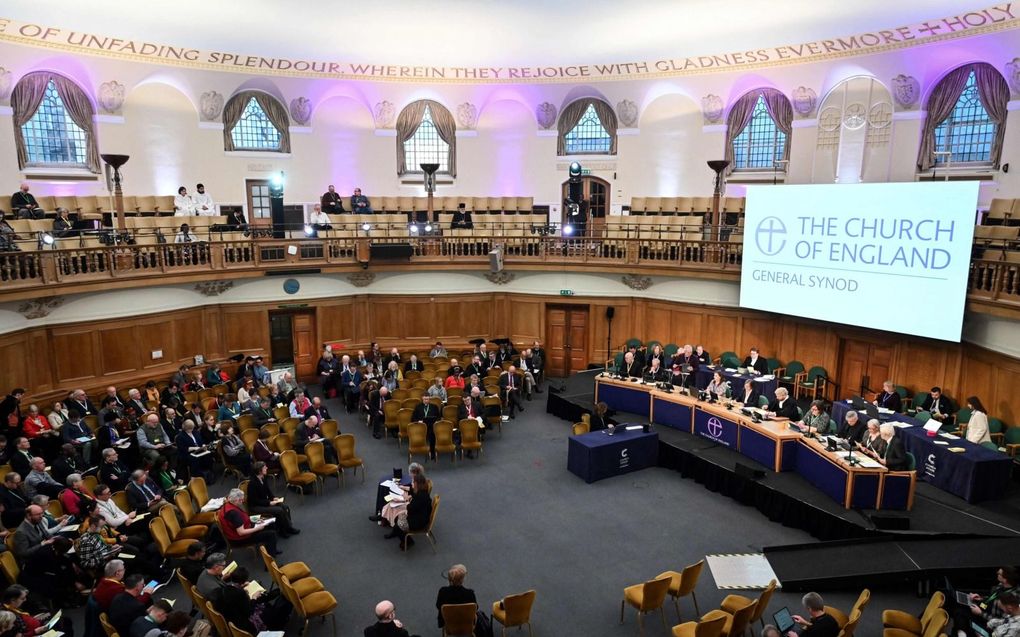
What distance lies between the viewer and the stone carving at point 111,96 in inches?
733

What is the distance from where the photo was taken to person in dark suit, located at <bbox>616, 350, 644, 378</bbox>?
15.4 m

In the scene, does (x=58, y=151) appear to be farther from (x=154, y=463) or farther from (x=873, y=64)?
(x=873, y=64)

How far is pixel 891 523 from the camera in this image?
30.7 ft

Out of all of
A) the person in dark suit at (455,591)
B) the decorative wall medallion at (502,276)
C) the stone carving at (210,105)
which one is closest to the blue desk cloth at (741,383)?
the decorative wall medallion at (502,276)

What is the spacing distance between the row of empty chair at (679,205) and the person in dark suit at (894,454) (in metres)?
11.0

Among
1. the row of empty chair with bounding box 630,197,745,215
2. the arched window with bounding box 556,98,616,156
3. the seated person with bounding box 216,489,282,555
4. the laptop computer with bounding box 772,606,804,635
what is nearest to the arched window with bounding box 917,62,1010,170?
the row of empty chair with bounding box 630,197,745,215

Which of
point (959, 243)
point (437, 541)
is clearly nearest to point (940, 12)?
point (959, 243)

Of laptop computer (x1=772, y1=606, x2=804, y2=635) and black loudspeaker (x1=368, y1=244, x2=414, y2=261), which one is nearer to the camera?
laptop computer (x1=772, y1=606, x2=804, y2=635)

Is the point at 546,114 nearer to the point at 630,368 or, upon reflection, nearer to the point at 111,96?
the point at 630,368

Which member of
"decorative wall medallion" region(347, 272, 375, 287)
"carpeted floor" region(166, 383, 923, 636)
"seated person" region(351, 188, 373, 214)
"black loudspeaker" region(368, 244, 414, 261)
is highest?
"seated person" region(351, 188, 373, 214)

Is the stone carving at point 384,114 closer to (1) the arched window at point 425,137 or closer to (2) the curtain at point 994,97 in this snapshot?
(1) the arched window at point 425,137

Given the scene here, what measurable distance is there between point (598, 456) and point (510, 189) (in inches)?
560

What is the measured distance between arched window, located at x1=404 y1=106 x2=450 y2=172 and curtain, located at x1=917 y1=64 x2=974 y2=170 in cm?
1516

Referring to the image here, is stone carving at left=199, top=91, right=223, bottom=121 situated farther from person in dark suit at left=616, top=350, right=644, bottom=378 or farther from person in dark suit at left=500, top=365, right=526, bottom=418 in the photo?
person in dark suit at left=616, top=350, right=644, bottom=378
